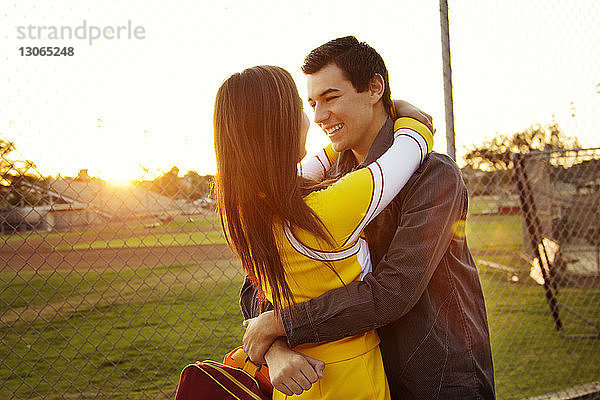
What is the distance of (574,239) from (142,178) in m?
8.85

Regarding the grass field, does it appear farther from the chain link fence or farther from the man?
the man

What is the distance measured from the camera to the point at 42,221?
3.45m

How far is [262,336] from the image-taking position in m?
1.52

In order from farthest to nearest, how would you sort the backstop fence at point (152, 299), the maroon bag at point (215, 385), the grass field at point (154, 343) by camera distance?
1. the grass field at point (154, 343)
2. the backstop fence at point (152, 299)
3. the maroon bag at point (215, 385)

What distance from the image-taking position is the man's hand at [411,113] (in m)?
1.83

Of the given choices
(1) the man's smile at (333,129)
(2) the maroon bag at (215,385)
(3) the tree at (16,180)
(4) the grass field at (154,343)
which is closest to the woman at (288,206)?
(2) the maroon bag at (215,385)

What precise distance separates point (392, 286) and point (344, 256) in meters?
0.18

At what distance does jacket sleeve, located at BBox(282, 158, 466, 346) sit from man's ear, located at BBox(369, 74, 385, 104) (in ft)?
1.77

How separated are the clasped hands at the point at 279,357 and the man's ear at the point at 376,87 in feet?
3.14

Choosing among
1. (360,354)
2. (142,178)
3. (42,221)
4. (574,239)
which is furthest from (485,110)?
(574,239)

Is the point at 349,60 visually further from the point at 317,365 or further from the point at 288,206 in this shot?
the point at 317,365

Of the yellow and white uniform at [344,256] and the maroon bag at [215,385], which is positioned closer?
the yellow and white uniform at [344,256]

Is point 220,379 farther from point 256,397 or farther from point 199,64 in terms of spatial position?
point 199,64

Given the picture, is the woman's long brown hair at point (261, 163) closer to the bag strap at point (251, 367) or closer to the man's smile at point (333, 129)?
the bag strap at point (251, 367)
